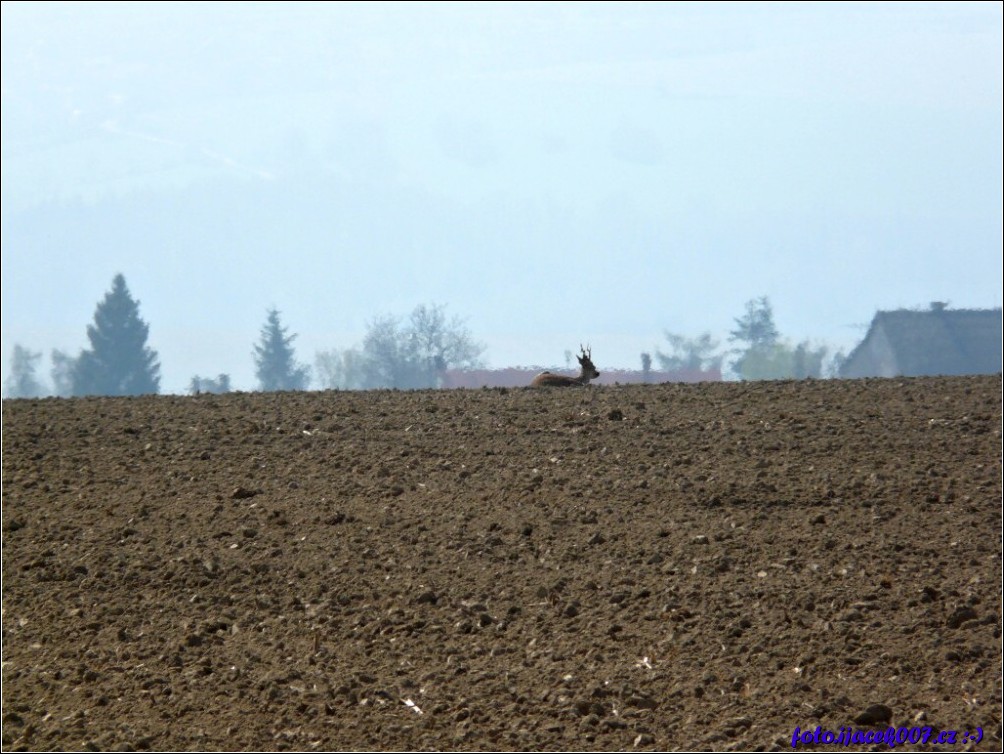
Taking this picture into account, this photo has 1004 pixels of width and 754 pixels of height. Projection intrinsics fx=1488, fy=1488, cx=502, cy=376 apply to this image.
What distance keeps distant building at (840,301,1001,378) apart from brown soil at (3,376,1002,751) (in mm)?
15354

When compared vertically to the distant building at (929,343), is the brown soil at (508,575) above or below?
below

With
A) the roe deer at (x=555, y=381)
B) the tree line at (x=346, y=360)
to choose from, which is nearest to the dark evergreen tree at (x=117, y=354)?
the tree line at (x=346, y=360)

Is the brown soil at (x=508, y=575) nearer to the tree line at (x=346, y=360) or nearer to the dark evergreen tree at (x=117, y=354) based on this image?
the tree line at (x=346, y=360)

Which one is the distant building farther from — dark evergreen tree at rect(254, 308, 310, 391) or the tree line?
dark evergreen tree at rect(254, 308, 310, 391)

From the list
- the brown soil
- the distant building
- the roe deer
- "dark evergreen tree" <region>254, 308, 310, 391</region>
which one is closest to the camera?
the brown soil

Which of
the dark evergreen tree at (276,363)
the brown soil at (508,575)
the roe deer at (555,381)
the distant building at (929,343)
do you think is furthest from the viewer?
the dark evergreen tree at (276,363)

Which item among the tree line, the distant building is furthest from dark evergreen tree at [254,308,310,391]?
the distant building

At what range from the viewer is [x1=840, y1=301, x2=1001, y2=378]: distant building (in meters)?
27.7

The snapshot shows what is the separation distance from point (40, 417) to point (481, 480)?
4.85 metres

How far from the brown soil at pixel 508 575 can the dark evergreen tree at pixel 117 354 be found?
171ft

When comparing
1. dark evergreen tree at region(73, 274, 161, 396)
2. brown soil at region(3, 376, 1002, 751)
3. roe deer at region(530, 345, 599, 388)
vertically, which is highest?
dark evergreen tree at region(73, 274, 161, 396)

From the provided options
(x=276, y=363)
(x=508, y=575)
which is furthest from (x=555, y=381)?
(x=276, y=363)

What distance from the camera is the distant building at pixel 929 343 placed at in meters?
27.7

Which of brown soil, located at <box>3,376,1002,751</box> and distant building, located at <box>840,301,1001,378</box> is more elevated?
distant building, located at <box>840,301,1001,378</box>
